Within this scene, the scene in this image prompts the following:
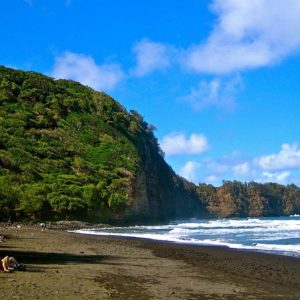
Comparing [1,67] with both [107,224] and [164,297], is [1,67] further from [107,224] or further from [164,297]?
[164,297]

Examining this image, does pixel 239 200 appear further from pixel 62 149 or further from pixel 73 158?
pixel 62 149

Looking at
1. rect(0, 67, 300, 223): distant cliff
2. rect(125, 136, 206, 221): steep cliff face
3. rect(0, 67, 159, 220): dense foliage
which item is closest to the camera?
rect(0, 67, 159, 220): dense foliage

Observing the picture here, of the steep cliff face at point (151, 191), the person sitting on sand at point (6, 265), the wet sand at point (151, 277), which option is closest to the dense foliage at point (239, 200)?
the steep cliff face at point (151, 191)

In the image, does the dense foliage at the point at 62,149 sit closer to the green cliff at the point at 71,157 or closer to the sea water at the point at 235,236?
the green cliff at the point at 71,157

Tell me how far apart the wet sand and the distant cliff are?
40587mm

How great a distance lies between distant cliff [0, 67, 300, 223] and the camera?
61969mm

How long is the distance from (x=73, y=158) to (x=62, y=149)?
7.96 ft

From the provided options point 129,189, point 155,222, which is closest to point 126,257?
point 129,189

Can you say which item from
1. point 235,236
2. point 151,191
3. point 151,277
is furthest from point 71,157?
point 151,277

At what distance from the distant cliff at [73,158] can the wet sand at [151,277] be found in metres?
40.6

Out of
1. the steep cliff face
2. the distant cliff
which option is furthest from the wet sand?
the steep cliff face

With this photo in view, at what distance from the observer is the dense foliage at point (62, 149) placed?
6159 cm

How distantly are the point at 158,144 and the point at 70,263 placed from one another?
99529mm

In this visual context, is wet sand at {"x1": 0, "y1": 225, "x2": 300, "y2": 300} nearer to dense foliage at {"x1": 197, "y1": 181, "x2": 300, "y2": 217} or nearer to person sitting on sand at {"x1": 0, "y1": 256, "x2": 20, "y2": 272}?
person sitting on sand at {"x1": 0, "y1": 256, "x2": 20, "y2": 272}
